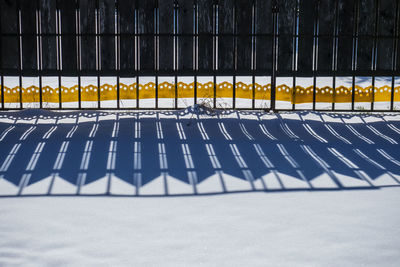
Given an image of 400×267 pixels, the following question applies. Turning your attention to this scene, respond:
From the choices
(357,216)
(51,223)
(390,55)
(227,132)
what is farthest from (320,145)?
(51,223)

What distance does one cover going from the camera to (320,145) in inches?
271

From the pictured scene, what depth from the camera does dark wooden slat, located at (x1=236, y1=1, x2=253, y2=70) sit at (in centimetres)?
862

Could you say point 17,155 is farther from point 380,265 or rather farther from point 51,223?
point 380,265

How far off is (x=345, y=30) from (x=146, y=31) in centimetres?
399

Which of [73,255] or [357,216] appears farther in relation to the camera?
[357,216]

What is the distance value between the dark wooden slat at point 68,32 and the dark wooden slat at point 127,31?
94 cm

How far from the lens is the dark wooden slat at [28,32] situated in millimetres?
8602

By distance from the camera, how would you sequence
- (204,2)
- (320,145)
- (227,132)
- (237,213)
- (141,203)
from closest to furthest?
(237,213), (141,203), (320,145), (227,132), (204,2)

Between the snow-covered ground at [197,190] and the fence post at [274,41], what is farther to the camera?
the fence post at [274,41]

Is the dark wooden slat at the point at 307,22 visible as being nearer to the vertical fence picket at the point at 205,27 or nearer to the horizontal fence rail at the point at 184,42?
the horizontal fence rail at the point at 184,42

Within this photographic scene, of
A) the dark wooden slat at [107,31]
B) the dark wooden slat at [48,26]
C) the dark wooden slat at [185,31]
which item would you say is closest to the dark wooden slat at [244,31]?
the dark wooden slat at [185,31]

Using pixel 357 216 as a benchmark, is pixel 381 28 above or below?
above

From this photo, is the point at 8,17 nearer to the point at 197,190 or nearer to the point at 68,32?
the point at 68,32

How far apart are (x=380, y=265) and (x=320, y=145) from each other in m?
3.95
